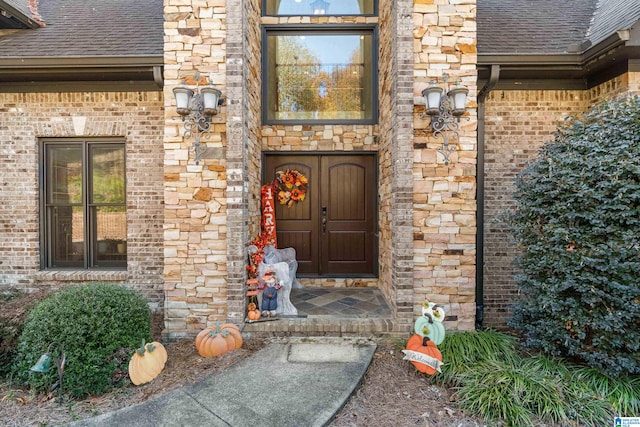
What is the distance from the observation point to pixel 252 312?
3.80 meters

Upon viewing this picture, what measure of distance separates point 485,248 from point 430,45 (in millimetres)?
2775

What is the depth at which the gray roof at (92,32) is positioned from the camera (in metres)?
4.45

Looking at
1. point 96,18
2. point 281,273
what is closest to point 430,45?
point 281,273

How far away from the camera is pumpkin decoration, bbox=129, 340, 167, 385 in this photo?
293 centimetres

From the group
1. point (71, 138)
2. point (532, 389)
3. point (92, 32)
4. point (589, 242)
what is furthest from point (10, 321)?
point (589, 242)

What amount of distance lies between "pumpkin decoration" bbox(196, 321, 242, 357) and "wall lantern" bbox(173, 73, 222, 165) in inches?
73.4

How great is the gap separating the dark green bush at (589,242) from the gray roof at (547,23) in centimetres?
172

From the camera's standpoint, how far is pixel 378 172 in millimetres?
4887

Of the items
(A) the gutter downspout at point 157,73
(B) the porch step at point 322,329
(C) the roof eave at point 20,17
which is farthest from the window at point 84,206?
(B) the porch step at point 322,329

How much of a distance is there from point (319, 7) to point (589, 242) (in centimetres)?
456

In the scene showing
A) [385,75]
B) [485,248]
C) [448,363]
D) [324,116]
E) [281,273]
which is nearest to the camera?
[448,363]

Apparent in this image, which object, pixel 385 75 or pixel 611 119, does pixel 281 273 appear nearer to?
pixel 385 75

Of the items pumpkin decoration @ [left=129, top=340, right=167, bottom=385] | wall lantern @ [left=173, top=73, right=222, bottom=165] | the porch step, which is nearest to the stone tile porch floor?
the porch step

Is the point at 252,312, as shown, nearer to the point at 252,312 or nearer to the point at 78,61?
the point at 252,312
